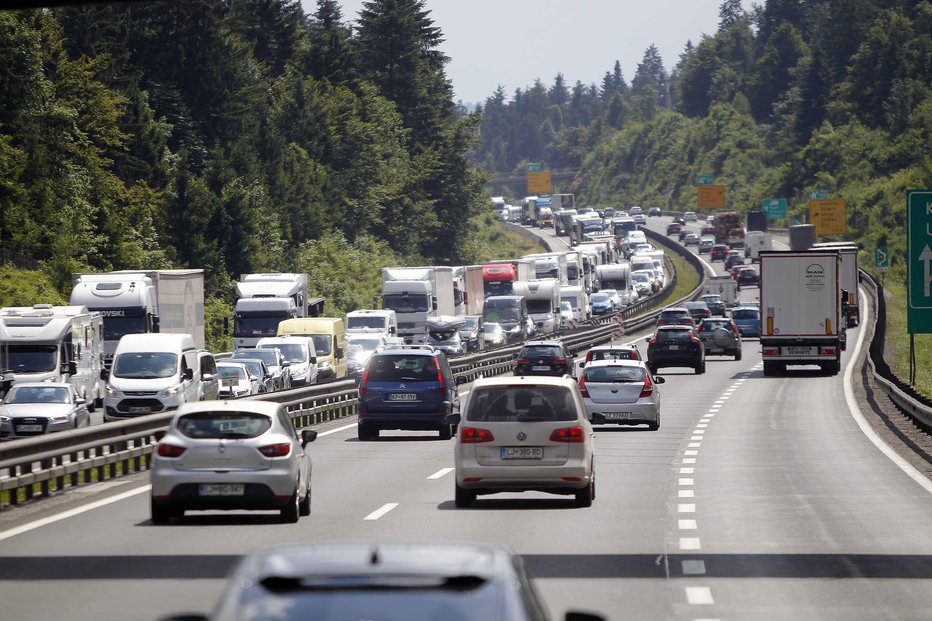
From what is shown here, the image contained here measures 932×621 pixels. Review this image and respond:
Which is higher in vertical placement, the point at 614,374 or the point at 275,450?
the point at 275,450

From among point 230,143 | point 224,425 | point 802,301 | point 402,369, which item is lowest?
point 402,369

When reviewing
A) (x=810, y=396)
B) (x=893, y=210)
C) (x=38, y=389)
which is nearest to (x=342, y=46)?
(x=893, y=210)

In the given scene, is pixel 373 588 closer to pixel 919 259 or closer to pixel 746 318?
pixel 919 259

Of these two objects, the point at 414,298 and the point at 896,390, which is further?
the point at 414,298

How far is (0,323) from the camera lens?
39625 millimetres

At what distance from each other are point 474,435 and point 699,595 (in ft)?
23.3

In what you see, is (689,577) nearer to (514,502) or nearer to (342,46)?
(514,502)

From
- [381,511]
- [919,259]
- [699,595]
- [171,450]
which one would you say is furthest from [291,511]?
[919,259]

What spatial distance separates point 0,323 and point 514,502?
21702mm

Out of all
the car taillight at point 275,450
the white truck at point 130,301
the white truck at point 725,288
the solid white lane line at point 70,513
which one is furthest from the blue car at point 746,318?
the car taillight at point 275,450

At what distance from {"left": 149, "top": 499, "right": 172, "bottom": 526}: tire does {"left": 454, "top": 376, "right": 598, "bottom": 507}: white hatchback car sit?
3.30 m

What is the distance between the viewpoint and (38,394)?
112ft

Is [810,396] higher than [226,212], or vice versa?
[226,212]

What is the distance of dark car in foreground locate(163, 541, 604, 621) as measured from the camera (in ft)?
18.1
